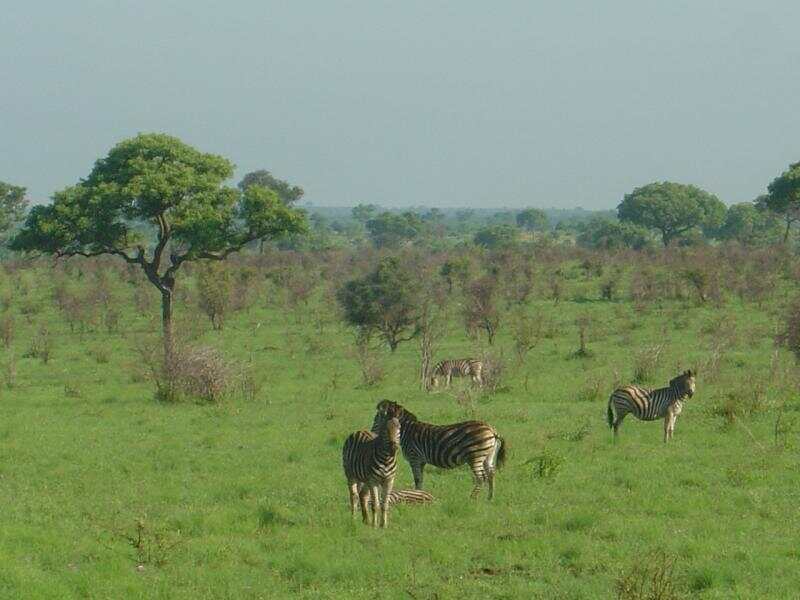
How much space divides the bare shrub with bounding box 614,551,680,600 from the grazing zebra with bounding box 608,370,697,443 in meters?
7.53

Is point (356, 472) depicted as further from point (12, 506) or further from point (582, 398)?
point (582, 398)

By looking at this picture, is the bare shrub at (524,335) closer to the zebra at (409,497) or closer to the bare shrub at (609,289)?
the bare shrub at (609,289)

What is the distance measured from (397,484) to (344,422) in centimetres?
514

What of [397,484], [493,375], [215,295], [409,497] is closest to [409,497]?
[409,497]

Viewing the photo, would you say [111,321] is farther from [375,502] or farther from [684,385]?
[375,502]

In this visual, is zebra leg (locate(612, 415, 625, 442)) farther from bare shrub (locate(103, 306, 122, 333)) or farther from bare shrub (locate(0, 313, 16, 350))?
bare shrub (locate(103, 306, 122, 333))

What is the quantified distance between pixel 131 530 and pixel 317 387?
13682 mm

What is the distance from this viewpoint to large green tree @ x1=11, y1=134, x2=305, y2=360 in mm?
28453

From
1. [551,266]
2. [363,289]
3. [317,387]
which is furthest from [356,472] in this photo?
[551,266]

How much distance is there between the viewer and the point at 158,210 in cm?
2911

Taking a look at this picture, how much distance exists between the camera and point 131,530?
11805 millimetres

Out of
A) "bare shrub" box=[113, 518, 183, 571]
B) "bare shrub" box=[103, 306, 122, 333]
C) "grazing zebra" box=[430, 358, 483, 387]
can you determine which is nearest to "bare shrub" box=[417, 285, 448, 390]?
"grazing zebra" box=[430, 358, 483, 387]

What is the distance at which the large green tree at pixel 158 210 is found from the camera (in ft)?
93.4

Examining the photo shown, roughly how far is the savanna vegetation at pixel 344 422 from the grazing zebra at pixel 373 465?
12.6 inches
